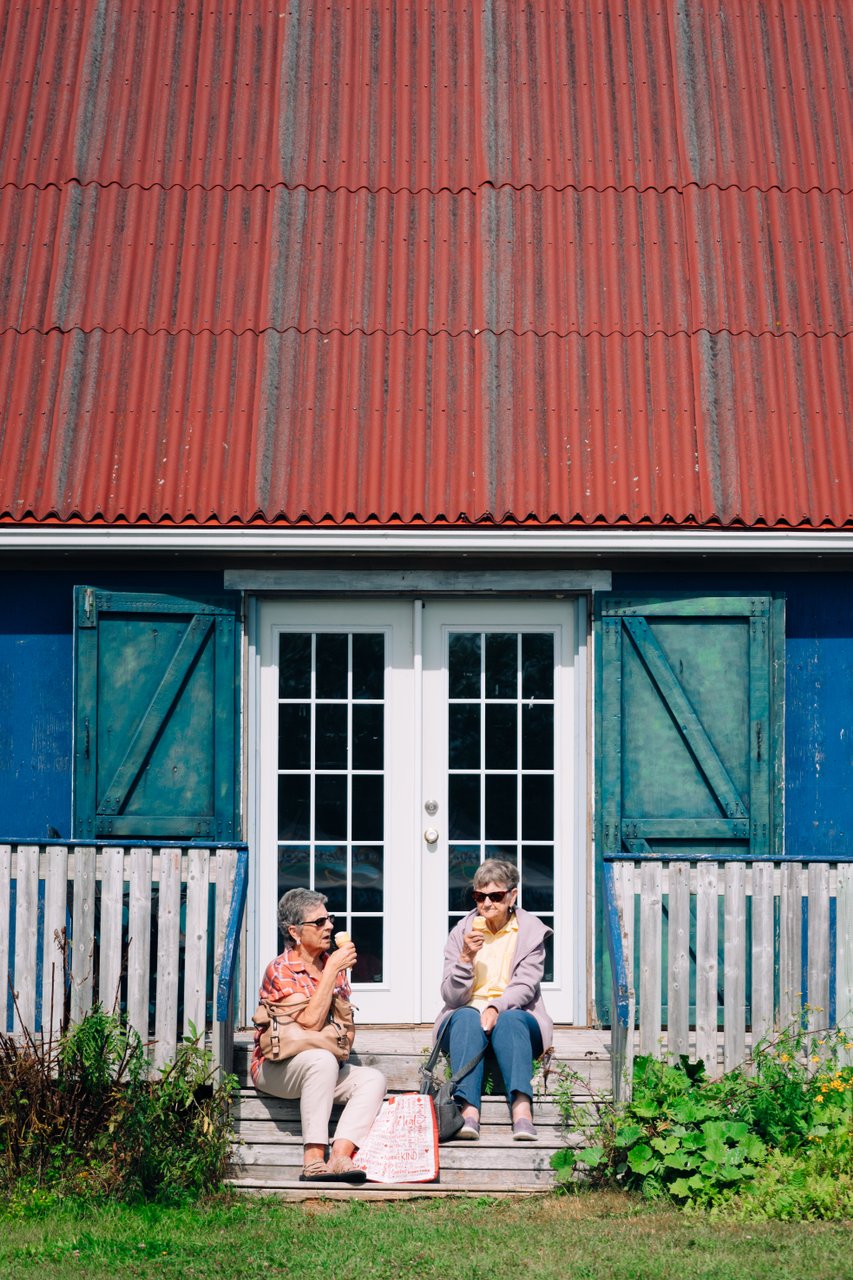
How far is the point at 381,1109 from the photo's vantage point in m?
6.62

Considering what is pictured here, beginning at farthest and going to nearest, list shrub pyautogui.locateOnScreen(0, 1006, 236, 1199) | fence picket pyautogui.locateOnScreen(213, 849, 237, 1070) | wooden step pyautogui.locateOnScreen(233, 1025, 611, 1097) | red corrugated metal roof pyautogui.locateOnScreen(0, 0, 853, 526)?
red corrugated metal roof pyautogui.locateOnScreen(0, 0, 853, 526), wooden step pyautogui.locateOnScreen(233, 1025, 611, 1097), fence picket pyautogui.locateOnScreen(213, 849, 237, 1070), shrub pyautogui.locateOnScreen(0, 1006, 236, 1199)

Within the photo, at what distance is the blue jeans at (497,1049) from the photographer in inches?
260

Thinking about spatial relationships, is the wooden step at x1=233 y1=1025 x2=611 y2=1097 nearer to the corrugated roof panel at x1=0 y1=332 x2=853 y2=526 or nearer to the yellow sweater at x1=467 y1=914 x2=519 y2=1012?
the yellow sweater at x1=467 y1=914 x2=519 y2=1012

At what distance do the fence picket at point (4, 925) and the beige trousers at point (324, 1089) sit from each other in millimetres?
1162

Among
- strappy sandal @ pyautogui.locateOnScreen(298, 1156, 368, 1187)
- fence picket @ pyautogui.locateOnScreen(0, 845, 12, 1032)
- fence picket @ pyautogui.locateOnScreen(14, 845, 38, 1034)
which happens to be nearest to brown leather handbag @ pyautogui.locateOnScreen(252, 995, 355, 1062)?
strappy sandal @ pyautogui.locateOnScreen(298, 1156, 368, 1187)

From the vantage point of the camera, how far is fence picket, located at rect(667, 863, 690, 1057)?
258 inches

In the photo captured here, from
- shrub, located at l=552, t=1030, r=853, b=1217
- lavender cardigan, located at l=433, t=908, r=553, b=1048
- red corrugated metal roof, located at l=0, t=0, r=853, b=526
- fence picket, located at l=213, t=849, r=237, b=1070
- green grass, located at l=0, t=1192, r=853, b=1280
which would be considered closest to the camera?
green grass, located at l=0, t=1192, r=853, b=1280

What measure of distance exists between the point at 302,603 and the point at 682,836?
7.48 ft

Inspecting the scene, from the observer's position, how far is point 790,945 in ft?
22.1

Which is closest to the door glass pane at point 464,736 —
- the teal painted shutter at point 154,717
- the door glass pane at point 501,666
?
the door glass pane at point 501,666

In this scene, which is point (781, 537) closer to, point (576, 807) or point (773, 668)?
point (773, 668)

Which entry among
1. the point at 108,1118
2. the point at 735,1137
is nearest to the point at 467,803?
the point at 735,1137

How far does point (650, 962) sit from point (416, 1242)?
5.26 feet

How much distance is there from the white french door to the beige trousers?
1.35m
